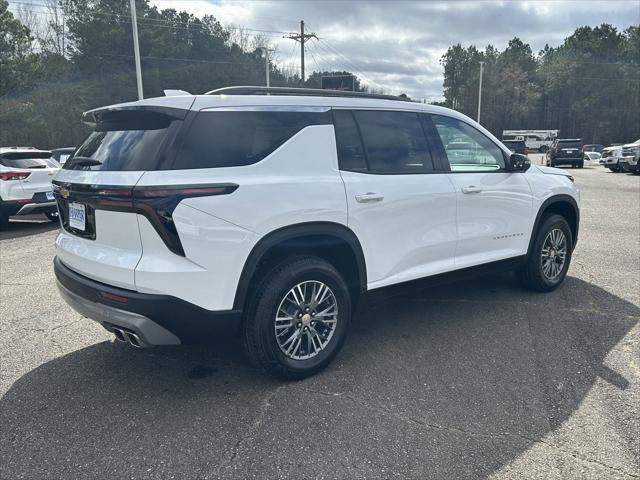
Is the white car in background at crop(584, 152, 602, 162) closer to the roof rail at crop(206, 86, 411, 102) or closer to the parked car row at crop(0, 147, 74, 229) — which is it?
the parked car row at crop(0, 147, 74, 229)

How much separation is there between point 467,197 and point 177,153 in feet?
8.22

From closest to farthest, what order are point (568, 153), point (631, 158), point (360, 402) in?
point (360, 402) < point (631, 158) < point (568, 153)

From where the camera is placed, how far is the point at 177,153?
275cm

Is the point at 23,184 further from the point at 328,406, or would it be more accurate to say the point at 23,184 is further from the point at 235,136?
the point at 328,406

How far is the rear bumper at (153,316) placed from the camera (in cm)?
273

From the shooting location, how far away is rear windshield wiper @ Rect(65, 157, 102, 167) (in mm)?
3056

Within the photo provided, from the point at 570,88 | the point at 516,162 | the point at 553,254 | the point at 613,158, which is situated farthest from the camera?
the point at 570,88

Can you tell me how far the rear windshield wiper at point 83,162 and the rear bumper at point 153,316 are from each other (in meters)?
0.73

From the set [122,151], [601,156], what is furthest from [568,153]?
[122,151]

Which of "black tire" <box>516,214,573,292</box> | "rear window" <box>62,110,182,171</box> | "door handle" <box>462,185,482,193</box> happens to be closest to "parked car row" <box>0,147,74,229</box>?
"rear window" <box>62,110,182,171</box>

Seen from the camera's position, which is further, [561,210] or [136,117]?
[561,210]

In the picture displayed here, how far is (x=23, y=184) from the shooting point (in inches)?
357

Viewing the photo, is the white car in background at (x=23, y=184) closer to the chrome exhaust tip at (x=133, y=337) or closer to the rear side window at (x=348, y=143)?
the chrome exhaust tip at (x=133, y=337)

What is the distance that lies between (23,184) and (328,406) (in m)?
8.52
